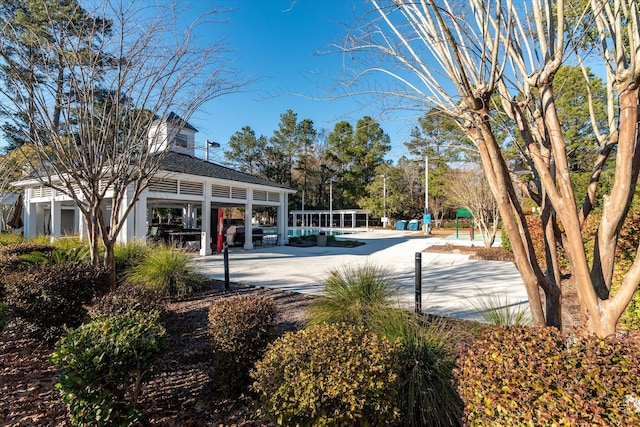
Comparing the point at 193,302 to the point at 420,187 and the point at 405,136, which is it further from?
the point at 420,187

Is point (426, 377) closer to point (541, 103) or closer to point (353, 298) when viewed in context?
point (353, 298)

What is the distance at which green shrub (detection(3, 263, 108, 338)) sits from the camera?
3596 mm

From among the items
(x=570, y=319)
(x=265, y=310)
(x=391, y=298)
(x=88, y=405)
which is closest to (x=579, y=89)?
(x=570, y=319)

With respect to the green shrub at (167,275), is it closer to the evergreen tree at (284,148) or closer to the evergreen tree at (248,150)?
the evergreen tree at (284,148)

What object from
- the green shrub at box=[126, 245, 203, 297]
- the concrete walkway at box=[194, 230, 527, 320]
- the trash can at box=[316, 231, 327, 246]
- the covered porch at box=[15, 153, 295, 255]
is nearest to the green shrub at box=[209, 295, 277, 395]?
the concrete walkway at box=[194, 230, 527, 320]

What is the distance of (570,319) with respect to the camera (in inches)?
169

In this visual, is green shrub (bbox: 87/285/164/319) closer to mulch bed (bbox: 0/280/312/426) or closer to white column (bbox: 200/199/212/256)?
mulch bed (bbox: 0/280/312/426)

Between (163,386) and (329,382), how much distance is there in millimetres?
1994

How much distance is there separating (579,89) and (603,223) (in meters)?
19.3

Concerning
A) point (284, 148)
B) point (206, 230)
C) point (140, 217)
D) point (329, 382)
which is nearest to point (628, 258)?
point (329, 382)

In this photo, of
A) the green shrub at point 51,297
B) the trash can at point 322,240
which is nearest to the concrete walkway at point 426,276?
the green shrub at point 51,297

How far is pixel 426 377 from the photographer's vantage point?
2355 mm

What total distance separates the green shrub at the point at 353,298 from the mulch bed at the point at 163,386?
2.05 feet

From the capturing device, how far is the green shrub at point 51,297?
3596 mm
